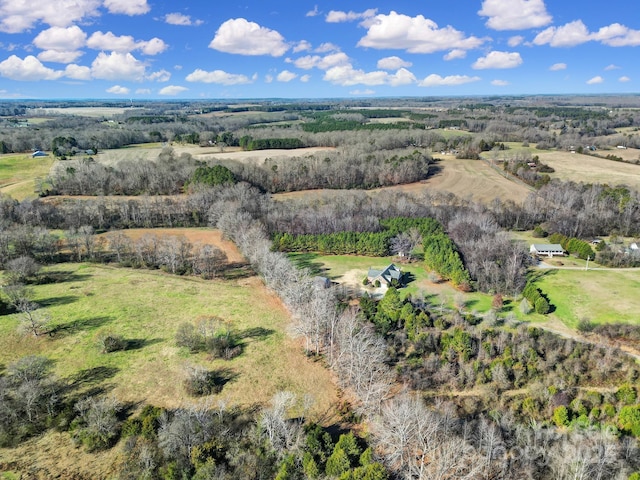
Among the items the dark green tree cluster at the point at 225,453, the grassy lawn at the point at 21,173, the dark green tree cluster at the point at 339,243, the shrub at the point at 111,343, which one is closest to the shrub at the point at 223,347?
the shrub at the point at 111,343

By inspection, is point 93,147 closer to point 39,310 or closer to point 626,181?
point 39,310

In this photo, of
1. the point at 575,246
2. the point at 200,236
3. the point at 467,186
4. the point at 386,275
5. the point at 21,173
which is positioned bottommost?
the point at 386,275

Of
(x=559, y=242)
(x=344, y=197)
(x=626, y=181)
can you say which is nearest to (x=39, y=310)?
(x=344, y=197)

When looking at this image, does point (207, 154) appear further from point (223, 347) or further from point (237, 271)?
point (223, 347)

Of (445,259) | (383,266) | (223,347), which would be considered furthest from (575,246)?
(223,347)

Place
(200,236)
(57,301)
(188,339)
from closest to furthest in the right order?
(188,339), (57,301), (200,236)

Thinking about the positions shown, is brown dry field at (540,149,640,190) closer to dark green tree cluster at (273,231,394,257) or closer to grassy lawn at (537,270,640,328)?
grassy lawn at (537,270,640,328)
